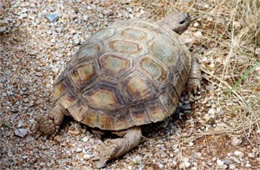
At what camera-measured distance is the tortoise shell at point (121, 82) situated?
3074 mm

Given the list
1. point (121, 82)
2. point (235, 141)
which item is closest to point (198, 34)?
point (235, 141)

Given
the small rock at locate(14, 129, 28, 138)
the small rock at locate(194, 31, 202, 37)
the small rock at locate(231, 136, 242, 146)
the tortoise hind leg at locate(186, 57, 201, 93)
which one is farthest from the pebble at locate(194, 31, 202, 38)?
the small rock at locate(14, 129, 28, 138)

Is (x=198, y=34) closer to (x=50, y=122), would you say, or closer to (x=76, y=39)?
(x=76, y=39)

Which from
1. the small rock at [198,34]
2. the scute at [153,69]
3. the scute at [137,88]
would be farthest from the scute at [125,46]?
the small rock at [198,34]

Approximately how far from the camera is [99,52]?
3.24m

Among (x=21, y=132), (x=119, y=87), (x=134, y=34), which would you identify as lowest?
(x=21, y=132)

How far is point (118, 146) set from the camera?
3000 millimetres

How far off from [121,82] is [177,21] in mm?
1186

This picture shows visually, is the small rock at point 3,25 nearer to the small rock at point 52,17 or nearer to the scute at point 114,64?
the small rock at point 52,17

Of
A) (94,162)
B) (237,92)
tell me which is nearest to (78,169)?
(94,162)

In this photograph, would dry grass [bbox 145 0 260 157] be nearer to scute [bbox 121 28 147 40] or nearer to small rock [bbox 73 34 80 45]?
scute [bbox 121 28 147 40]

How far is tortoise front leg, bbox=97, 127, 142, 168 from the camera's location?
2.99 meters

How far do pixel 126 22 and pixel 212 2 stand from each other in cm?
121

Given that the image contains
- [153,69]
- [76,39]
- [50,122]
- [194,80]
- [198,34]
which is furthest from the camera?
[198,34]
